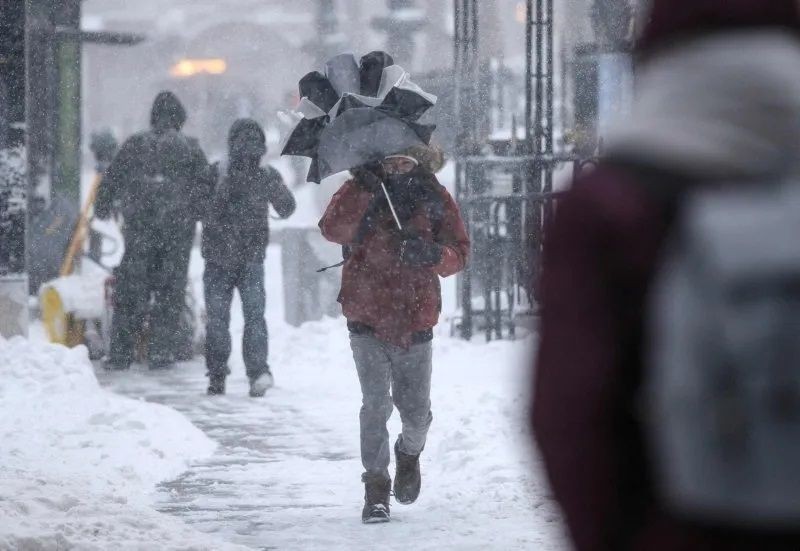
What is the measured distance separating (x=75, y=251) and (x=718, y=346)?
12.2m

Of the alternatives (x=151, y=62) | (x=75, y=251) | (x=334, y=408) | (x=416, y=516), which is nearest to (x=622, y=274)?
(x=416, y=516)

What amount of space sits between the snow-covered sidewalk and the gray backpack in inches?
73.9

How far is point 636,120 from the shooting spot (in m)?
1.96

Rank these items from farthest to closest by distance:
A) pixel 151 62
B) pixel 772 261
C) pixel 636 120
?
pixel 151 62, pixel 636 120, pixel 772 261

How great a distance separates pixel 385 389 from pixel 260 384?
4549 mm

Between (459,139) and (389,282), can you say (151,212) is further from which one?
(389,282)

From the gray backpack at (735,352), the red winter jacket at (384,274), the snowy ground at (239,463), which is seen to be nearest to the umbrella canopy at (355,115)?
the red winter jacket at (384,274)

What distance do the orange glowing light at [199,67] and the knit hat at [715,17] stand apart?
123 ft

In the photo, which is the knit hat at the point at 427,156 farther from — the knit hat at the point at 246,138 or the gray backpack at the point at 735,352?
the gray backpack at the point at 735,352

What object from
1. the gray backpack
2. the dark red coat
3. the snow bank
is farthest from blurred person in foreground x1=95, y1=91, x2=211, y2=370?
the gray backpack

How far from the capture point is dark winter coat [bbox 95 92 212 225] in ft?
39.2

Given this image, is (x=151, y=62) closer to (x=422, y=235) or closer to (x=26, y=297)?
(x=26, y=297)

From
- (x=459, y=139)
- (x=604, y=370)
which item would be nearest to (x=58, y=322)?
(x=459, y=139)

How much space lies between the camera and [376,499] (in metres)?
6.42
